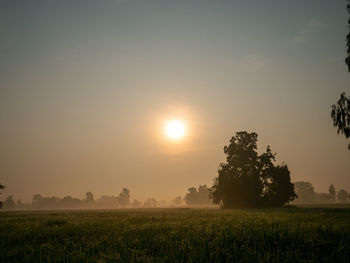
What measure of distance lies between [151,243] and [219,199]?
5538 cm

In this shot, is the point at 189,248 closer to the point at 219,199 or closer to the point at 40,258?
the point at 40,258

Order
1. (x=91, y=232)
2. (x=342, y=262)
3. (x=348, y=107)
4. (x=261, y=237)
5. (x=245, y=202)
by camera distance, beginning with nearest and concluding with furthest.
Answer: (x=342, y=262) → (x=261, y=237) → (x=91, y=232) → (x=348, y=107) → (x=245, y=202)

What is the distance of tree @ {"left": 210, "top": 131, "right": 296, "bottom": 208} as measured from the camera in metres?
57.1

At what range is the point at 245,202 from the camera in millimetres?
57125

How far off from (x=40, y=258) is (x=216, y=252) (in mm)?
4244

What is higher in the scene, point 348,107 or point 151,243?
point 348,107

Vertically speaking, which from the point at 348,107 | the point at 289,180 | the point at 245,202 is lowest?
the point at 245,202

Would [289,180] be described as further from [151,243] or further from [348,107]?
[151,243]

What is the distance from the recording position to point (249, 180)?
57031mm

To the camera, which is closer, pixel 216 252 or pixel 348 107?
pixel 216 252

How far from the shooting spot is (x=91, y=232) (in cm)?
1079

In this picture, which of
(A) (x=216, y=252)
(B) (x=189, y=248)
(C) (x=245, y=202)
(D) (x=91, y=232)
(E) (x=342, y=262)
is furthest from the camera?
(C) (x=245, y=202)

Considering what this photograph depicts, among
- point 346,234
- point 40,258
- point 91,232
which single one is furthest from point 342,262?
point 91,232

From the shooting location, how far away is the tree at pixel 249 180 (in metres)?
57.1
